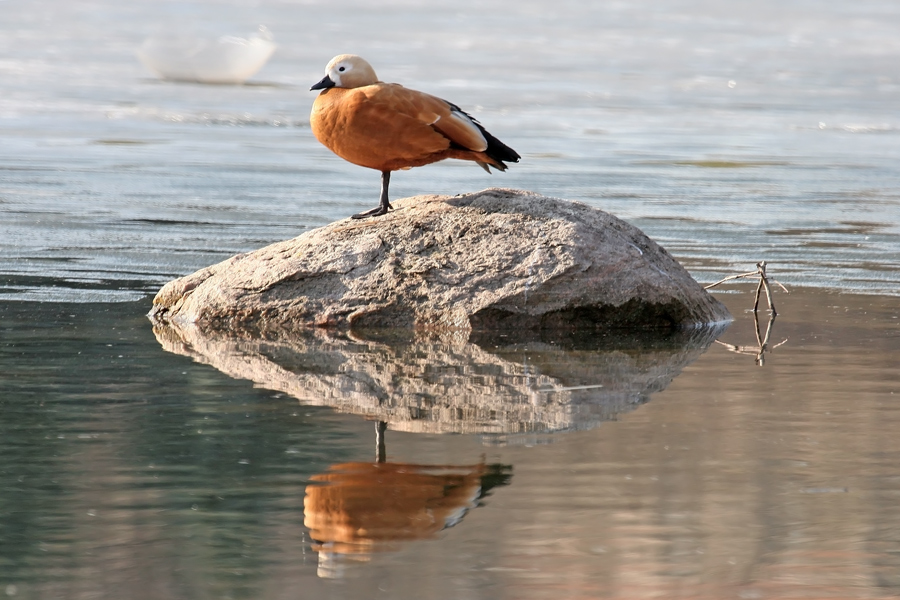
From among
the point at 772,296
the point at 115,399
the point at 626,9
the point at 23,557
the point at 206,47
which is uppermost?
the point at 626,9

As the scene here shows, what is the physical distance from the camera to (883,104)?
22.5 meters

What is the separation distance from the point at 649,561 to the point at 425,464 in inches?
40.8

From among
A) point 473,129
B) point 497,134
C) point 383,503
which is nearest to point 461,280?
point 473,129

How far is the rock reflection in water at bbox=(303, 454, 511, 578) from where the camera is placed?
3.56 meters

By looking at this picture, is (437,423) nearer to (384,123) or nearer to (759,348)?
Answer: (759,348)

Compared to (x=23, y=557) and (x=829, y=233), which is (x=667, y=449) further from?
(x=829, y=233)

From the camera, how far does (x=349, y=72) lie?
267 inches

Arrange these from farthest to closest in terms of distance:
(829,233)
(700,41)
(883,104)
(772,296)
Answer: (700,41) < (883,104) < (829,233) < (772,296)

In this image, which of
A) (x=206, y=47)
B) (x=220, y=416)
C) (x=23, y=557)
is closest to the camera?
(x=23, y=557)

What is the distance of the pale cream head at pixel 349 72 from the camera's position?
6.74 m

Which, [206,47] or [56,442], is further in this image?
[206,47]

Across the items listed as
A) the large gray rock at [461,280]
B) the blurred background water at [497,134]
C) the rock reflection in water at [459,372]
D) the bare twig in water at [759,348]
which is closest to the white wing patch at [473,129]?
the large gray rock at [461,280]

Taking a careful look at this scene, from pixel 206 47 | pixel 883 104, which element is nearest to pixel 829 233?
pixel 883 104

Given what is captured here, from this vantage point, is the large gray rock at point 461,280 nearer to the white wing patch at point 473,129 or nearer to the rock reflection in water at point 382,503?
the white wing patch at point 473,129
